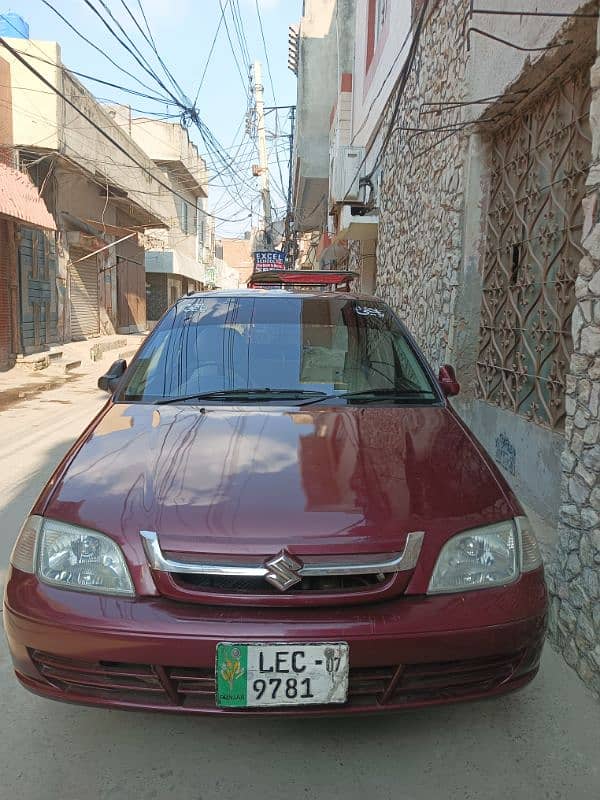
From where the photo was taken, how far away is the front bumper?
182 centimetres

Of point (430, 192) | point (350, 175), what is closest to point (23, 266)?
point (350, 175)

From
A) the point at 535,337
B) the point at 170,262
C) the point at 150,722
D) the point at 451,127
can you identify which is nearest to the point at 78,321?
the point at 170,262

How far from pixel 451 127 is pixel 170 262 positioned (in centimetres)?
2497

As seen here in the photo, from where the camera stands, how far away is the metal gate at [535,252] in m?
3.93

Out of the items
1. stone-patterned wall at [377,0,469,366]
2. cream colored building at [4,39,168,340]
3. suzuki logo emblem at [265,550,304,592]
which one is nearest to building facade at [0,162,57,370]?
cream colored building at [4,39,168,340]

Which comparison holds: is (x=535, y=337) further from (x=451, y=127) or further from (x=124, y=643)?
(x=124, y=643)

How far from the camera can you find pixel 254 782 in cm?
201

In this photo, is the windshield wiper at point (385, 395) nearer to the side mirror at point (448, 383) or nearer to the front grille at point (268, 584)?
the side mirror at point (448, 383)

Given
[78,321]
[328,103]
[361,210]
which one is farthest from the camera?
[328,103]

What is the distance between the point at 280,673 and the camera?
182 cm

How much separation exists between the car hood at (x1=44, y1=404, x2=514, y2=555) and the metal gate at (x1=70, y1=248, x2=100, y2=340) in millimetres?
15827

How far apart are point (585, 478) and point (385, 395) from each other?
941 millimetres

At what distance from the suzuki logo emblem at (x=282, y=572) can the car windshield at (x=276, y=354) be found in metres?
1.18

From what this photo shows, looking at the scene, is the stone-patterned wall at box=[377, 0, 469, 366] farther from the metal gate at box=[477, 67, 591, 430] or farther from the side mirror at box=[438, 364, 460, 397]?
the side mirror at box=[438, 364, 460, 397]
